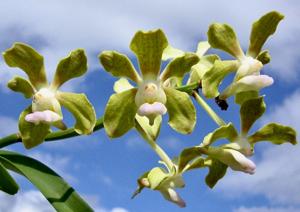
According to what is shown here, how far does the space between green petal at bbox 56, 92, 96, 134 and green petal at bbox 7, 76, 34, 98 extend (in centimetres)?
12

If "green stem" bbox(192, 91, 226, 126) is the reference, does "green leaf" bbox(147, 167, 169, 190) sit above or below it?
below

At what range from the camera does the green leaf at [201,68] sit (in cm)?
286

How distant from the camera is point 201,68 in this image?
9.45 ft

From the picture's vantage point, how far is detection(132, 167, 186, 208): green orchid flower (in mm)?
2488

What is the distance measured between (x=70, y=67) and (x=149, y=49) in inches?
14.4

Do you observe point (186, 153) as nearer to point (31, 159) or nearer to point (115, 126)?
point (115, 126)

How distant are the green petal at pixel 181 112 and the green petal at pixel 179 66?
0.06m

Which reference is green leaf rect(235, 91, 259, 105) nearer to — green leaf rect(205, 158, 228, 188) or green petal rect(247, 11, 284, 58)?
green petal rect(247, 11, 284, 58)

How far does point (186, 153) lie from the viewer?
2525 millimetres

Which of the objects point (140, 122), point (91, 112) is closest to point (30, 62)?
point (91, 112)

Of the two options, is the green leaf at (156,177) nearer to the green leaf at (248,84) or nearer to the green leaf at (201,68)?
the green leaf at (248,84)

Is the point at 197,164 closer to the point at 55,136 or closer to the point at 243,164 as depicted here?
the point at 243,164

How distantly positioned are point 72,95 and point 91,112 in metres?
0.13

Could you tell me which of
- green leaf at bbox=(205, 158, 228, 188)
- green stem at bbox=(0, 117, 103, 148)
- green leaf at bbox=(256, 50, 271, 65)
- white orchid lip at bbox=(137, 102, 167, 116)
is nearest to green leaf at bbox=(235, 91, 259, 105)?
green leaf at bbox=(256, 50, 271, 65)
